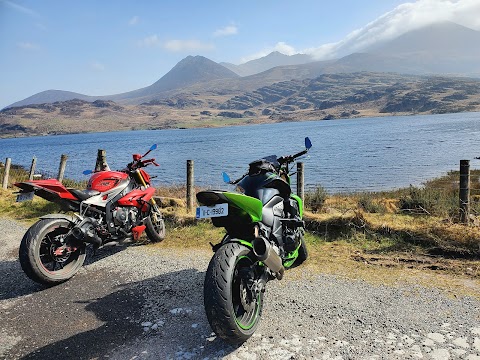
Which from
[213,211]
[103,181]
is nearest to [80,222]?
[103,181]

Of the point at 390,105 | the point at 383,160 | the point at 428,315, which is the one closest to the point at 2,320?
the point at 428,315

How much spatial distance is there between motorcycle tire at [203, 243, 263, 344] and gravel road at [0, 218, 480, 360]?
0.79 feet

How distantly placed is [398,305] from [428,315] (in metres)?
0.36

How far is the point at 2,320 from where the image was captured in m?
4.64

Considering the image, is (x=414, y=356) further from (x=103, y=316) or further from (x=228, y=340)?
(x=103, y=316)

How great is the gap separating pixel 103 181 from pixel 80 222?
916mm

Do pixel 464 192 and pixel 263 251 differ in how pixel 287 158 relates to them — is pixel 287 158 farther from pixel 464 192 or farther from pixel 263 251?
pixel 464 192

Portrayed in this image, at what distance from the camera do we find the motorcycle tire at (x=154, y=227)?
7.53 m

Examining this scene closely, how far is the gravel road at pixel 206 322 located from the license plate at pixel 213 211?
1.33 metres

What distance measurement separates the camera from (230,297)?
11.4ft

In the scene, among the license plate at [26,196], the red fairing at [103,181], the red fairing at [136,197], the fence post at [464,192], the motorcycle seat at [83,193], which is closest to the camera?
the license plate at [26,196]

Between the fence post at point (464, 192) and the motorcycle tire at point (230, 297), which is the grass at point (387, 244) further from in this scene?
the motorcycle tire at point (230, 297)

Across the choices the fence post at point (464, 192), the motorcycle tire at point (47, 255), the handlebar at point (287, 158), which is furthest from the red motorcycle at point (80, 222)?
the fence post at point (464, 192)

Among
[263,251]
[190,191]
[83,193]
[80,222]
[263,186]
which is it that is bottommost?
[190,191]
